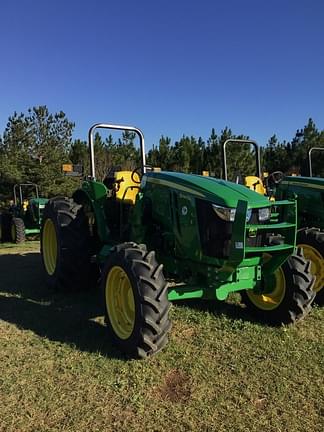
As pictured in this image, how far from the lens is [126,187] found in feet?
21.2

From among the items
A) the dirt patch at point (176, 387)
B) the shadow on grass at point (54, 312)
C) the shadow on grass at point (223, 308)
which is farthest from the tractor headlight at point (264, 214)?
the shadow on grass at point (54, 312)

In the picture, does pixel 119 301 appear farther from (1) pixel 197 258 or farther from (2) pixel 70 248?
(2) pixel 70 248

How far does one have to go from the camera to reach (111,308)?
4742 mm

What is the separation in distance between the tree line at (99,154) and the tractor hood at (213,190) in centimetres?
1731

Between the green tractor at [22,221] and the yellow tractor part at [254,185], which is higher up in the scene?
the yellow tractor part at [254,185]

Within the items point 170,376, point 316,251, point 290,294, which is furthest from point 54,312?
point 316,251

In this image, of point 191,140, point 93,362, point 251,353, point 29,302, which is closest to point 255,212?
point 251,353

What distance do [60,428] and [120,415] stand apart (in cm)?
43

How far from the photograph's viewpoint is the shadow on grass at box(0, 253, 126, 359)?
476 cm

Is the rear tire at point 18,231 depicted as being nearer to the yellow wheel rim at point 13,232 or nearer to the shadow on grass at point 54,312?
the yellow wheel rim at point 13,232

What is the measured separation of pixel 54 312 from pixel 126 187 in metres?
1.96

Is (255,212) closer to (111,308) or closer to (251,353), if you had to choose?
(251,353)

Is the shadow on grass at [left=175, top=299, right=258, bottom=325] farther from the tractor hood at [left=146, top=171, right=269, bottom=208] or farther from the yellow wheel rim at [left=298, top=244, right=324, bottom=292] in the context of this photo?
the tractor hood at [left=146, top=171, right=269, bottom=208]

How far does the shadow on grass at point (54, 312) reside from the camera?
4.76 meters
